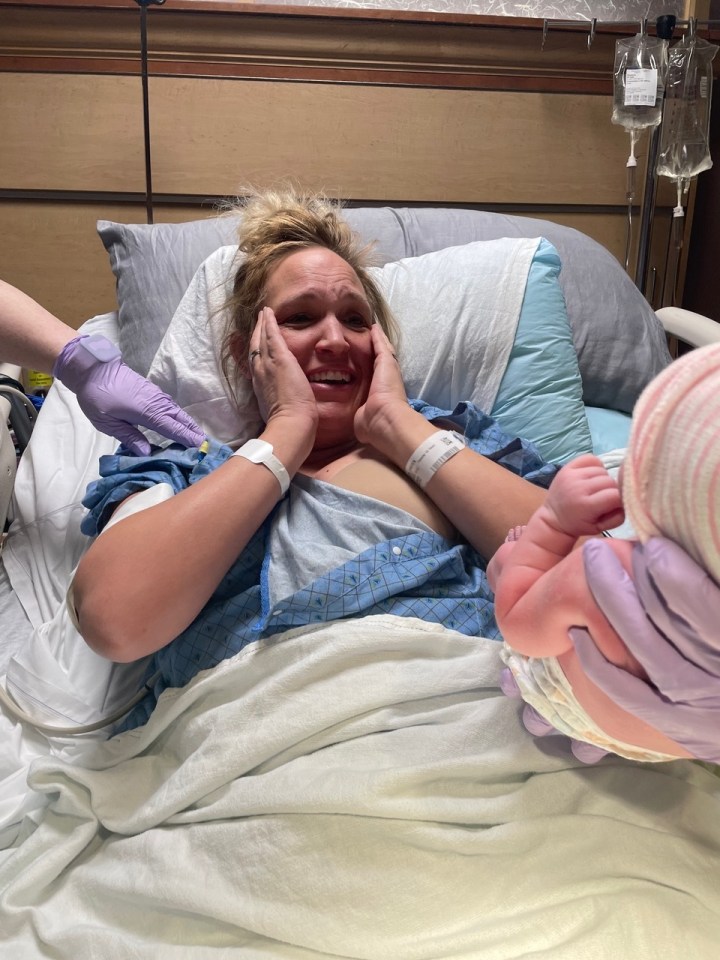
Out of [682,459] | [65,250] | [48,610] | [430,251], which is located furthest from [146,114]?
[682,459]

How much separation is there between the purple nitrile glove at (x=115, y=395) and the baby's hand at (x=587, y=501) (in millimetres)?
1036

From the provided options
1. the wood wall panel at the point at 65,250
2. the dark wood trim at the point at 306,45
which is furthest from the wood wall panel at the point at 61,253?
the dark wood trim at the point at 306,45

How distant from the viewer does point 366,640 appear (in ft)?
3.46

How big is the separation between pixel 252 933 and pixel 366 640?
340 millimetres

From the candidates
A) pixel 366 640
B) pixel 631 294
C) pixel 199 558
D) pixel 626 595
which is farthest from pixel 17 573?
pixel 631 294

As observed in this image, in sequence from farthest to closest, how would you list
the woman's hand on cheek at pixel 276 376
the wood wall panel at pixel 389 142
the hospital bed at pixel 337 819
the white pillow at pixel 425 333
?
the wood wall panel at pixel 389 142 → the white pillow at pixel 425 333 → the woman's hand on cheek at pixel 276 376 → the hospital bed at pixel 337 819

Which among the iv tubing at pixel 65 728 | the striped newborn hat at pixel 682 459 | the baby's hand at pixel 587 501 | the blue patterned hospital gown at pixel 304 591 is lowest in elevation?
the iv tubing at pixel 65 728

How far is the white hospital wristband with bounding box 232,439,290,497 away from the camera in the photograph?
1221 millimetres

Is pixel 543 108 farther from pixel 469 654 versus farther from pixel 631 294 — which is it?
pixel 469 654

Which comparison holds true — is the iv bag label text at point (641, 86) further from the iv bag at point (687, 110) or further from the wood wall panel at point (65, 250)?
the wood wall panel at point (65, 250)

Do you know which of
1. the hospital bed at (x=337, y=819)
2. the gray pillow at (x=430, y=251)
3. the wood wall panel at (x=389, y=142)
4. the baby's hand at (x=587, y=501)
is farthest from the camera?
the wood wall panel at (x=389, y=142)

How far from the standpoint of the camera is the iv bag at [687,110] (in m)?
2.43

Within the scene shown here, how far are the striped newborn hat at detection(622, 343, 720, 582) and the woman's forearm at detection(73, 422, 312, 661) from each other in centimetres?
67

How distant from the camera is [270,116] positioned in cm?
260
